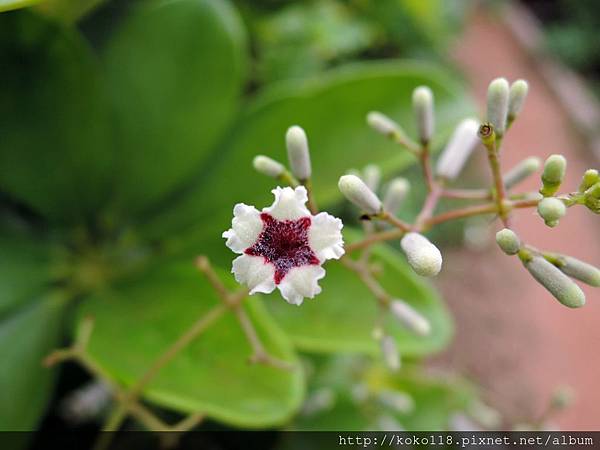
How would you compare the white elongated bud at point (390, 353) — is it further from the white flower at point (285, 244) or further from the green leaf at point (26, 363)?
the green leaf at point (26, 363)

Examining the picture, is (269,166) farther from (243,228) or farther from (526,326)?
(526,326)

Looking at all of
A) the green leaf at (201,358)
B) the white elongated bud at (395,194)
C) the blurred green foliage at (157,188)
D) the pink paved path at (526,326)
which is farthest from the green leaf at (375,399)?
the pink paved path at (526,326)

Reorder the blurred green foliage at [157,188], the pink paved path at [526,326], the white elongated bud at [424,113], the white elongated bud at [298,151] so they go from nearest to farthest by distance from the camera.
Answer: the white elongated bud at [298,151] < the white elongated bud at [424,113] < the blurred green foliage at [157,188] < the pink paved path at [526,326]

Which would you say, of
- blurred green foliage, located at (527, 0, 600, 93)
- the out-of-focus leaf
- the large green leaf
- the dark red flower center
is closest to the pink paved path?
blurred green foliage, located at (527, 0, 600, 93)

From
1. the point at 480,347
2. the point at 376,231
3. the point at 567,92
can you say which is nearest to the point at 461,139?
the point at 376,231

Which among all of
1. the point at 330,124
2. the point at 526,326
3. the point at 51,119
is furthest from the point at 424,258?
the point at 526,326
